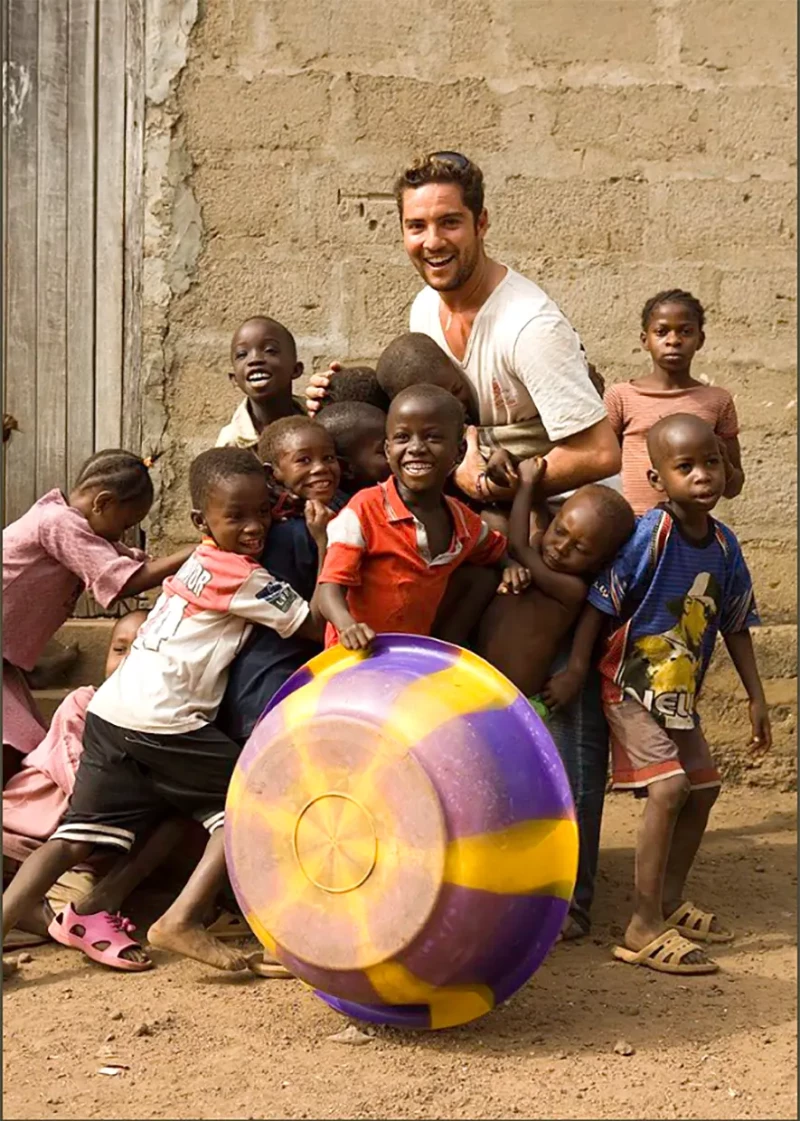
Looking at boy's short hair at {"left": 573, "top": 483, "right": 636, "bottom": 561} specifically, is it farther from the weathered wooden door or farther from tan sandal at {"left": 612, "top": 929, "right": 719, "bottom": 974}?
the weathered wooden door

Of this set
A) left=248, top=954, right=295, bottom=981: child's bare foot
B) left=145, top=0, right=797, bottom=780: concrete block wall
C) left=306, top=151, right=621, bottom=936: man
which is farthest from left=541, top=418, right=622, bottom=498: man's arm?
left=145, top=0, right=797, bottom=780: concrete block wall

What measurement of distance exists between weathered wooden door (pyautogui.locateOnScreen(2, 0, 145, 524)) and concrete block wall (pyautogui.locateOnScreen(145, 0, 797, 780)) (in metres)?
0.14

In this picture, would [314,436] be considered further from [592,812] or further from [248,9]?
[248,9]

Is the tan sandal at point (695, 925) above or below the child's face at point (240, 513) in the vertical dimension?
below

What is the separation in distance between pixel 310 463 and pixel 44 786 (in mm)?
1272

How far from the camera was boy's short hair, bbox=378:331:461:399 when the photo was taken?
156 inches

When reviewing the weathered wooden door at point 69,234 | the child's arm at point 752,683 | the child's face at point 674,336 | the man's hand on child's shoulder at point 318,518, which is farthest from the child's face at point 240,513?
the weathered wooden door at point 69,234

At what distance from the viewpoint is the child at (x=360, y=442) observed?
3.94 metres

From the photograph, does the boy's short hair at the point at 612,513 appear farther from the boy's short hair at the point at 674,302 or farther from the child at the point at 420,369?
the boy's short hair at the point at 674,302

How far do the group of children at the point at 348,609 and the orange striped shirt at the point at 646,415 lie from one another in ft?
2.65

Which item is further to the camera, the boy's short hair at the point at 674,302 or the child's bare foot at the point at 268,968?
the boy's short hair at the point at 674,302

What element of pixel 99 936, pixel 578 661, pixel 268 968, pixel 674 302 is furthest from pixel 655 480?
pixel 99 936

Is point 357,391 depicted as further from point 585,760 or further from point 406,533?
point 585,760

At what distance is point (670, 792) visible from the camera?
3.96 meters
